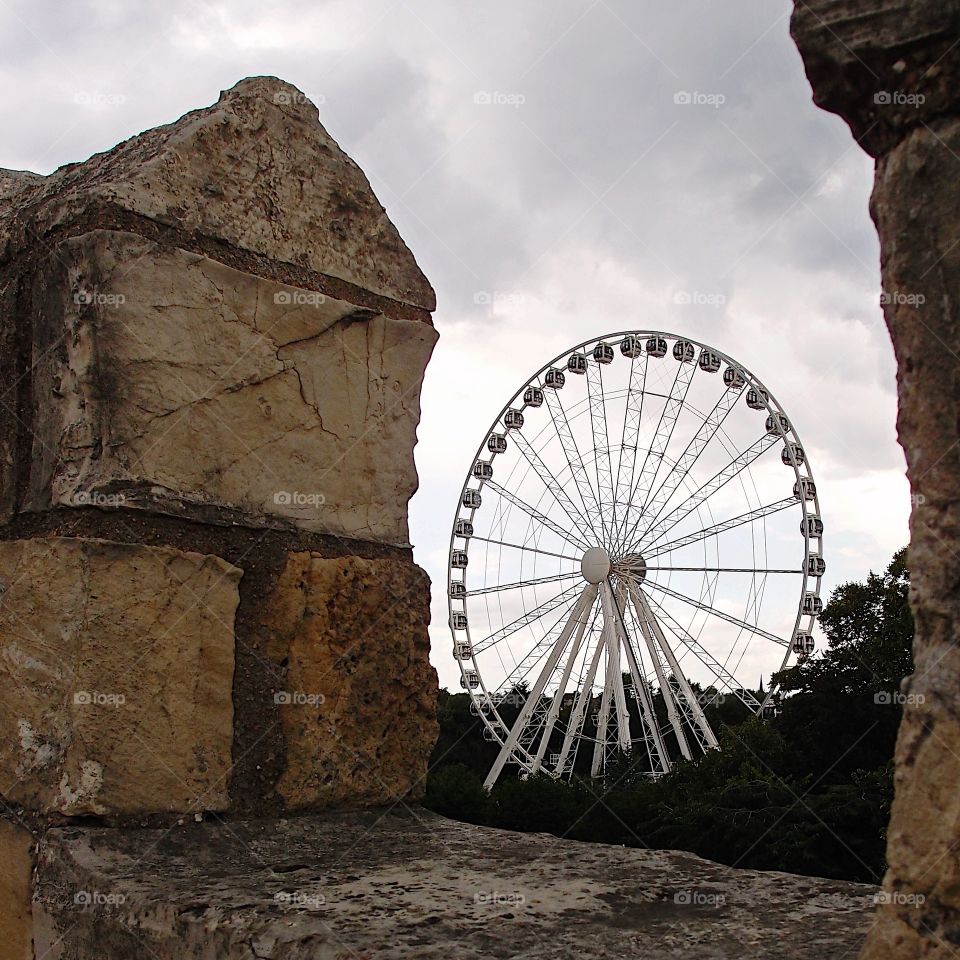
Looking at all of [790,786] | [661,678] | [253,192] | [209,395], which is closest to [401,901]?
[209,395]

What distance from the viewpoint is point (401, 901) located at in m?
1.54

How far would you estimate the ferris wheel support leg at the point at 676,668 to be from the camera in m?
21.9

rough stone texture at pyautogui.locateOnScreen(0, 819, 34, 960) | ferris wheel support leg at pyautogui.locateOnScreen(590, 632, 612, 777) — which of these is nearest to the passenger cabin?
ferris wheel support leg at pyautogui.locateOnScreen(590, 632, 612, 777)

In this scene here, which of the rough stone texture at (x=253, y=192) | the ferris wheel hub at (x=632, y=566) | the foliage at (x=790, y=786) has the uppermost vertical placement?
the ferris wheel hub at (x=632, y=566)

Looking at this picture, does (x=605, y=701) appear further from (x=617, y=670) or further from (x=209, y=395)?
(x=209, y=395)

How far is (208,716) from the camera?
1.88 metres

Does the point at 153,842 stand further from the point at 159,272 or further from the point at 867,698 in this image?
the point at 867,698

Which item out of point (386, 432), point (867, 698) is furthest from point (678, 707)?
point (386, 432)

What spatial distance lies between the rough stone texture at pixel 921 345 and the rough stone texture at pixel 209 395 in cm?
122

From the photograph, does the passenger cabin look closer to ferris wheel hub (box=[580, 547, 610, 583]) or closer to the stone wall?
ferris wheel hub (box=[580, 547, 610, 583])

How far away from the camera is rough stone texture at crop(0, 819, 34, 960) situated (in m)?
1.74

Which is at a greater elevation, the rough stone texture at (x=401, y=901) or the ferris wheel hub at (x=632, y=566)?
the ferris wheel hub at (x=632, y=566)

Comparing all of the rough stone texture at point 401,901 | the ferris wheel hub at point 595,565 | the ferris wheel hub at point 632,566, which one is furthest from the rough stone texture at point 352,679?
the ferris wheel hub at point 632,566

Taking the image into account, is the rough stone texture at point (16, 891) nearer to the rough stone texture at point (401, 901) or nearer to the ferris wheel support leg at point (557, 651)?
the rough stone texture at point (401, 901)
